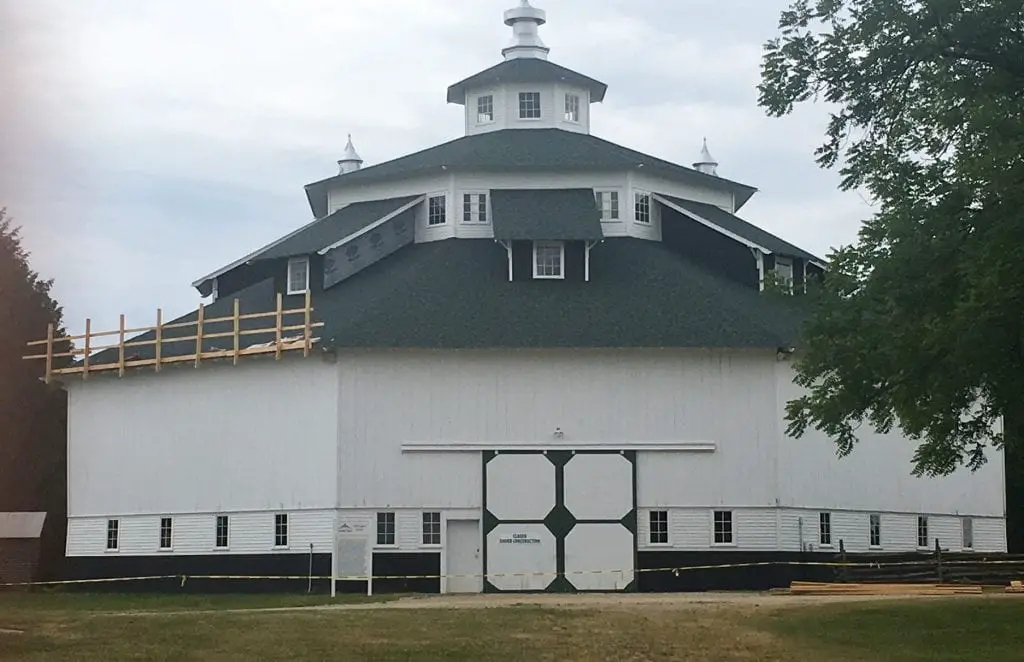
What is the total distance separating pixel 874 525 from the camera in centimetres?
4859

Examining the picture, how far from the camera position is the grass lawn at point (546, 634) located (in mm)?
28250

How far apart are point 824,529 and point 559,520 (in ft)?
24.0

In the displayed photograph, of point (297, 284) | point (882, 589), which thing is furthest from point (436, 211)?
point (882, 589)

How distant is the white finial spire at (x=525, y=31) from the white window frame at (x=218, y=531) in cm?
2119

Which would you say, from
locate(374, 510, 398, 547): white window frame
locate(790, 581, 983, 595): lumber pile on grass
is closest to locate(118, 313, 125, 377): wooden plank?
locate(374, 510, 398, 547): white window frame

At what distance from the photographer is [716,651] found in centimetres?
2864

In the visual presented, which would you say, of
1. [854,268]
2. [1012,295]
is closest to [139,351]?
[854,268]

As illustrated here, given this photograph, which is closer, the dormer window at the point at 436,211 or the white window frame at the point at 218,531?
the white window frame at the point at 218,531

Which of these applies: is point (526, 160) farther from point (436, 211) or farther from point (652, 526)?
point (652, 526)

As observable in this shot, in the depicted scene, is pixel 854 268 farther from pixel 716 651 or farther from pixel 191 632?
pixel 191 632

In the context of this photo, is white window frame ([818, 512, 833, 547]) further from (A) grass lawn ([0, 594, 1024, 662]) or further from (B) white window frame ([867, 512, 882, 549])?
(A) grass lawn ([0, 594, 1024, 662])

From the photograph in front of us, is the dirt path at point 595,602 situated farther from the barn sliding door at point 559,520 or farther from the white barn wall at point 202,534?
the white barn wall at point 202,534

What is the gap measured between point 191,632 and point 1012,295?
49.3 ft

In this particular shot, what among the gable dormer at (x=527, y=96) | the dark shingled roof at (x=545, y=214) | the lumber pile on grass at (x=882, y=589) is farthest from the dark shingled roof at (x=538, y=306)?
the gable dormer at (x=527, y=96)
